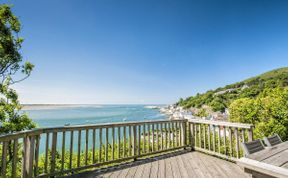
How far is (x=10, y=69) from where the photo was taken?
3.37m

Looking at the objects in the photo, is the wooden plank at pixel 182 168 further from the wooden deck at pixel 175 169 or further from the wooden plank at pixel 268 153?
the wooden plank at pixel 268 153

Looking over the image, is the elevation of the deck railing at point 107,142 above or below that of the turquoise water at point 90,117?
above

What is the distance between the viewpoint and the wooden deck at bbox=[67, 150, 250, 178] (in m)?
2.78

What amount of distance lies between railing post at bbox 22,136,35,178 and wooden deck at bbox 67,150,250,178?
0.74 meters

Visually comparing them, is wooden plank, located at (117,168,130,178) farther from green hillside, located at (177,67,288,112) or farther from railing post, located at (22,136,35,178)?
green hillside, located at (177,67,288,112)

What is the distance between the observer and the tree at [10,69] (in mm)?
3164

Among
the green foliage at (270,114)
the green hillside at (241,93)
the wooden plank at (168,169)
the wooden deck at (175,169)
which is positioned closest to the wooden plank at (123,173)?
the wooden deck at (175,169)

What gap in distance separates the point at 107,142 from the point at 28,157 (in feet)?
4.74

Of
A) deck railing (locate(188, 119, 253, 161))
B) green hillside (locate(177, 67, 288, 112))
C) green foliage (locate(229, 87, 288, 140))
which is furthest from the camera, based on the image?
green hillside (locate(177, 67, 288, 112))

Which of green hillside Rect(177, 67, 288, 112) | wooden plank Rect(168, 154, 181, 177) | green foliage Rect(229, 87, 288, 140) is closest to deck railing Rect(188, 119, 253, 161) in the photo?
green foliage Rect(229, 87, 288, 140)

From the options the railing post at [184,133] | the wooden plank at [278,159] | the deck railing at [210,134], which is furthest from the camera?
the railing post at [184,133]

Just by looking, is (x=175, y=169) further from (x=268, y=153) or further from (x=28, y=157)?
(x=28, y=157)

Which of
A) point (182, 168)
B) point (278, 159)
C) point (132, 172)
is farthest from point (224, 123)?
point (132, 172)

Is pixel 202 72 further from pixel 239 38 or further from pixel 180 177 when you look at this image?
pixel 180 177
